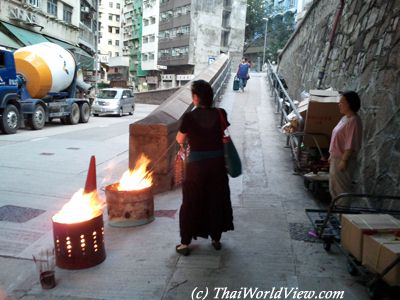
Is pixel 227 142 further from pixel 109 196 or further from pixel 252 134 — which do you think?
pixel 252 134

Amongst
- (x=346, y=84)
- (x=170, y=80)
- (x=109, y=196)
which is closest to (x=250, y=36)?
(x=170, y=80)

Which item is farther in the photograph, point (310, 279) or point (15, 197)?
point (15, 197)

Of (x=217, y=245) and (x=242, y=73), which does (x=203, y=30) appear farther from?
(x=217, y=245)

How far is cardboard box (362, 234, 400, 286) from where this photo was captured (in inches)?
116

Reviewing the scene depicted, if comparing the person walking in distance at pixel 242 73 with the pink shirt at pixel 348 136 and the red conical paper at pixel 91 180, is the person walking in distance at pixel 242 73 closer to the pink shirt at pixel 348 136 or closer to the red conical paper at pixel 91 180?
the pink shirt at pixel 348 136

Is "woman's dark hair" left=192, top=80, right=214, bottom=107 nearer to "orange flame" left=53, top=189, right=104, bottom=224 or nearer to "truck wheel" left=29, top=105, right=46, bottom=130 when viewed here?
"orange flame" left=53, top=189, right=104, bottom=224

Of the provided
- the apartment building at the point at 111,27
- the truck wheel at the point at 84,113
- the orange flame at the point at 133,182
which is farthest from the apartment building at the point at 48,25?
the apartment building at the point at 111,27

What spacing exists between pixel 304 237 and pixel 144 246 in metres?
1.74

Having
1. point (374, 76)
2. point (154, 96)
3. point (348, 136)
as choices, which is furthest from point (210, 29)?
point (348, 136)

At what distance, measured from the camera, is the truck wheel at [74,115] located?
19531 mm

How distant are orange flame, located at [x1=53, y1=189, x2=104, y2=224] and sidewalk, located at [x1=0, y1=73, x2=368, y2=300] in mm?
472

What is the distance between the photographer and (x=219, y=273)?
12.1ft

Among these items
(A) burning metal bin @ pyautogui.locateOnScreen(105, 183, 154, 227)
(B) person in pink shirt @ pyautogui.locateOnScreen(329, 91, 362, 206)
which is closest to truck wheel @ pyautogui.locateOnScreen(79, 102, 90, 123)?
(A) burning metal bin @ pyautogui.locateOnScreen(105, 183, 154, 227)

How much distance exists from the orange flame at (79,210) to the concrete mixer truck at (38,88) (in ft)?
37.5
